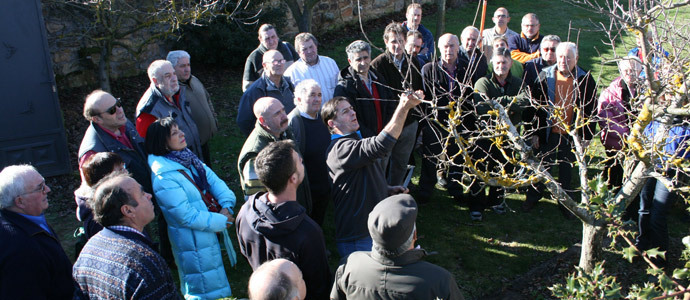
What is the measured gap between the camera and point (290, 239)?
11.1ft

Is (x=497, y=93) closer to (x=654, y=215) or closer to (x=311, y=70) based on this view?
(x=654, y=215)

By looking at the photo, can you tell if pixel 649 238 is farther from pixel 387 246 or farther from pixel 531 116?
pixel 387 246

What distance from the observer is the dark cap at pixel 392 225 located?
284cm

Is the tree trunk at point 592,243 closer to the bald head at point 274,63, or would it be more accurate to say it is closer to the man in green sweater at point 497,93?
the man in green sweater at point 497,93

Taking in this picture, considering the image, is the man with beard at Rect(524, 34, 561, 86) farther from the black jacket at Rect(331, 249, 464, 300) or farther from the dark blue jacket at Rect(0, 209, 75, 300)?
the dark blue jacket at Rect(0, 209, 75, 300)

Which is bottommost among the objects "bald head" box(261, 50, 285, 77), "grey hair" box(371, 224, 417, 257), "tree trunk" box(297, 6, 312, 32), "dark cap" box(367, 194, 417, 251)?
"grey hair" box(371, 224, 417, 257)

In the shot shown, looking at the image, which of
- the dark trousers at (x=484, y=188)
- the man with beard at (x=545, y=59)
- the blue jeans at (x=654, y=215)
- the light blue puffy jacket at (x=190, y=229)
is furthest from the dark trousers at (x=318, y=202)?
the blue jeans at (x=654, y=215)

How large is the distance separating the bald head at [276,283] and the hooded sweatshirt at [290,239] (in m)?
0.60

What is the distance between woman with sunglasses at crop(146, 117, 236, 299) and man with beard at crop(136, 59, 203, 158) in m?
0.96

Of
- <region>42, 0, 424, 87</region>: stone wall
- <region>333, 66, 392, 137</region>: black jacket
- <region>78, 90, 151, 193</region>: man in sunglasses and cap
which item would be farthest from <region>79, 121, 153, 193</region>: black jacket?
<region>42, 0, 424, 87</region>: stone wall

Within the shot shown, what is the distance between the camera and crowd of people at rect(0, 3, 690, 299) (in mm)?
2988

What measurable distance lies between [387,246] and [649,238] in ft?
12.6

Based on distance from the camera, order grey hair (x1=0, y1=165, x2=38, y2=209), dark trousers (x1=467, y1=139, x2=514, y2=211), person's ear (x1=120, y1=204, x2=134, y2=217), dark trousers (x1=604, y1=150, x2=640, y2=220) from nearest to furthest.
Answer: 1. person's ear (x1=120, y1=204, x2=134, y2=217)
2. grey hair (x1=0, y1=165, x2=38, y2=209)
3. dark trousers (x1=604, y1=150, x2=640, y2=220)
4. dark trousers (x1=467, y1=139, x2=514, y2=211)

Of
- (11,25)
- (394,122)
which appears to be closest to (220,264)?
(394,122)
